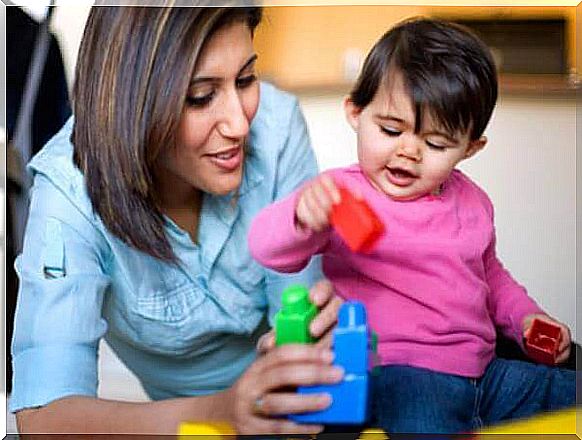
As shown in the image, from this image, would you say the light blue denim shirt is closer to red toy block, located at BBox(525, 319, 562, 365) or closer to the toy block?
the toy block

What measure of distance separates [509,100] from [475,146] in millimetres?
48

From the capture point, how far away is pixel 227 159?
0.79m

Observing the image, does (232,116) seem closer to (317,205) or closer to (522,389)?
(317,205)

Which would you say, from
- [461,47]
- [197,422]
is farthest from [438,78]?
[197,422]

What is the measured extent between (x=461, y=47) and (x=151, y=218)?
0.26 meters

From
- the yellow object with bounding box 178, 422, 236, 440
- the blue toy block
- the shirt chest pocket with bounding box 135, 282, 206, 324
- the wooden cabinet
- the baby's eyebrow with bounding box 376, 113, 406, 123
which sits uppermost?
the wooden cabinet

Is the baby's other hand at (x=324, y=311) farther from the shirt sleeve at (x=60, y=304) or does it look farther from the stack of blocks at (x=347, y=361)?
the shirt sleeve at (x=60, y=304)

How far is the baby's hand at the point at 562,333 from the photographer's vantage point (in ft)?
2.65

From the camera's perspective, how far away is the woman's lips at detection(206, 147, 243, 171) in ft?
2.57

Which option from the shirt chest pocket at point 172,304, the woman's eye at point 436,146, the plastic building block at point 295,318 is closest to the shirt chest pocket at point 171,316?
the shirt chest pocket at point 172,304

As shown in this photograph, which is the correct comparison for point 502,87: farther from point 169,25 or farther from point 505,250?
point 169,25

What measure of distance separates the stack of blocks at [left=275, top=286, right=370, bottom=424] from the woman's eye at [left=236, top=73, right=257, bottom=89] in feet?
0.56

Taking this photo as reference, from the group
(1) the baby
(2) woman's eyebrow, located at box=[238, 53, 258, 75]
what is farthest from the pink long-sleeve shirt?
Result: (2) woman's eyebrow, located at box=[238, 53, 258, 75]

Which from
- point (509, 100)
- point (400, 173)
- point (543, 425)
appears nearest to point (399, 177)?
point (400, 173)
